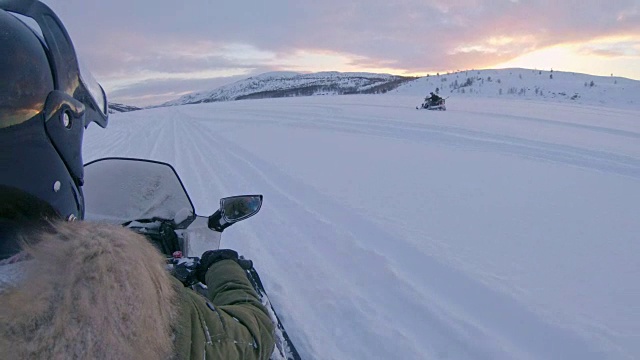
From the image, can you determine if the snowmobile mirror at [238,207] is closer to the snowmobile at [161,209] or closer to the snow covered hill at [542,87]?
the snowmobile at [161,209]

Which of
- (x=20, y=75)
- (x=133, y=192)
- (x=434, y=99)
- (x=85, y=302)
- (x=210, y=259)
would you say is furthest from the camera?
(x=434, y=99)

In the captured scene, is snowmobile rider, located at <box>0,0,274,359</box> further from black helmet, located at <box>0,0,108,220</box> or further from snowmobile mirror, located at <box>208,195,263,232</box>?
snowmobile mirror, located at <box>208,195,263,232</box>

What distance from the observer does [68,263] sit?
87cm

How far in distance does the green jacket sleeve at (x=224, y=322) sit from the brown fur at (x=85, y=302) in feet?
0.42

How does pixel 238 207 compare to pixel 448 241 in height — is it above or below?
above

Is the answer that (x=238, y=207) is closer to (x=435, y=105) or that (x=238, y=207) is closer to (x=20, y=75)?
(x=20, y=75)

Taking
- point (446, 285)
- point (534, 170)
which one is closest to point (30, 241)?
point (446, 285)

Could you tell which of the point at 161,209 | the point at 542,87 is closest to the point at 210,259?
the point at 161,209

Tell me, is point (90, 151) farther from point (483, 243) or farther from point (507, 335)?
point (507, 335)

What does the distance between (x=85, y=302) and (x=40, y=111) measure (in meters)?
0.70

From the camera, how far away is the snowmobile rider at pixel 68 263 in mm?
830

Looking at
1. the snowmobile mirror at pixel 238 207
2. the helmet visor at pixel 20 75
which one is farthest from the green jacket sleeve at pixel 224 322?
the helmet visor at pixel 20 75

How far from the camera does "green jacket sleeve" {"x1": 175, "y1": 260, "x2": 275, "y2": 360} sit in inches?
44.1

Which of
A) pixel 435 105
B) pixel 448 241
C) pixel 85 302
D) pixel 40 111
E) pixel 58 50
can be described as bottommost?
pixel 448 241
